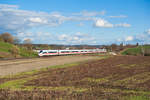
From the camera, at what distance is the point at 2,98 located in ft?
35.6

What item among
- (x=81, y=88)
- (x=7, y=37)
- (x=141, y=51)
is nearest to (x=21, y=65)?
(x=81, y=88)

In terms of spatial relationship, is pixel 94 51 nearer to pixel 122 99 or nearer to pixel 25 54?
pixel 25 54

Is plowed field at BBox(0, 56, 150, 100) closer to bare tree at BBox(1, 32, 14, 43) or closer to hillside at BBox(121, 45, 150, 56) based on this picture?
hillside at BBox(121, 45, 150, 56)

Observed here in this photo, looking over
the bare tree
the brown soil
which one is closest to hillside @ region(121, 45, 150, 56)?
the brown soil

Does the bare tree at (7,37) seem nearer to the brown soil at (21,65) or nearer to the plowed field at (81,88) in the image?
the brown soil at (21,65)

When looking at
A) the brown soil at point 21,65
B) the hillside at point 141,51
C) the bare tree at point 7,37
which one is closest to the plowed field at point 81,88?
the brown soil at point 21,65

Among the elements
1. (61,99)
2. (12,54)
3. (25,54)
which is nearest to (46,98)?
(61,99)

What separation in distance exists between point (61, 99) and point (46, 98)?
91 centimetres

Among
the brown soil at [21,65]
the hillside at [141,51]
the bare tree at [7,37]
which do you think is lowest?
the brown soil at [21,65]

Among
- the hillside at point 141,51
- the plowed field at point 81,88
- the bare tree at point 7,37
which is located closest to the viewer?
the plowed field at point 81,88

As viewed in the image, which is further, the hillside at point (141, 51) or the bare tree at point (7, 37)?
the bare tree at point (7, 37)

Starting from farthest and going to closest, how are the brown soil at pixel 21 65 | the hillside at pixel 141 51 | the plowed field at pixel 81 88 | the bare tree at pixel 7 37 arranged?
the bare tree at pixel 7 37, the hillside at pixel 141 51, the brown soil at pixel 21 65, the plowed field at pixel 81 88

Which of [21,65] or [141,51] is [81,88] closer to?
[21,65]

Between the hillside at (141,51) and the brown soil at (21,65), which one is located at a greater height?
the hillside at (141,51)
